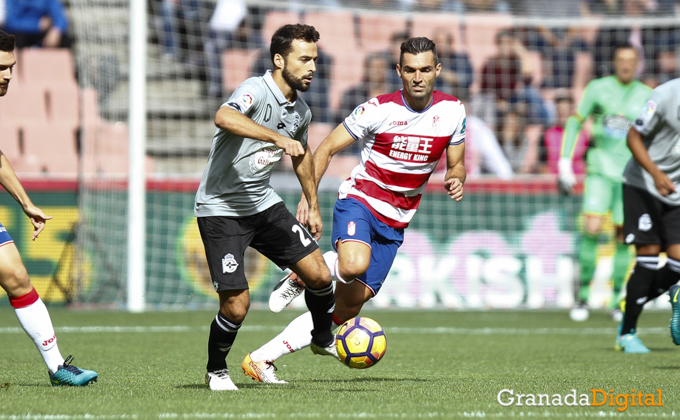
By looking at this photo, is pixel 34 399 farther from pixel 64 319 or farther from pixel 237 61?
pixel 237 61

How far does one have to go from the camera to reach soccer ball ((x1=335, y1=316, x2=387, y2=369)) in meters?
5.17

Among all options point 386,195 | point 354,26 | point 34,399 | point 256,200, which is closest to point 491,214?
point 354,26

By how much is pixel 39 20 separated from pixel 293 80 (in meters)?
10.5

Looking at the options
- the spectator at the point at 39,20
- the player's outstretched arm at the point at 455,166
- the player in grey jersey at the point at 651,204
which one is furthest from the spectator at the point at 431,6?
the player's outstretched arm at the point at 455,166

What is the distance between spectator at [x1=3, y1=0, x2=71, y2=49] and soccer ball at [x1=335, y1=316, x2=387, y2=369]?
1066cm

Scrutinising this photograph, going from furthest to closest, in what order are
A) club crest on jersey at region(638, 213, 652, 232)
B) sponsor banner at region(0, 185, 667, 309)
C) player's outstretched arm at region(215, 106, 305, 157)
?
sponsor banner at region(0, 185, 667, 309) → club crest on jersey at region(638, 213, 652, 232) → player's outstretched arm at region(215, 106, 305, 157)

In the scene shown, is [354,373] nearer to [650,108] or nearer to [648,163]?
[648,163]

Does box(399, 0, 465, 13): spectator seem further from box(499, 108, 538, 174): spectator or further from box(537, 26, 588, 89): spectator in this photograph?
box(499, 108, 538, 174): spectator

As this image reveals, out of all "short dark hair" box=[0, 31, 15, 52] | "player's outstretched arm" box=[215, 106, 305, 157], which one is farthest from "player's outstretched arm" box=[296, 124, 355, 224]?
"short dark hair" box=[0, 31, 15, 52]

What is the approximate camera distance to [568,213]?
12.4m

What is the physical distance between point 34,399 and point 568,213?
917 cm

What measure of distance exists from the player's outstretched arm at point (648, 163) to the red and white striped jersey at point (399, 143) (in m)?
1.64

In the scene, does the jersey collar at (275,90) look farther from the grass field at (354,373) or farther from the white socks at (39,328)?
the white socks at (39,328)

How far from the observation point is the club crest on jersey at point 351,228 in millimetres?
5812
